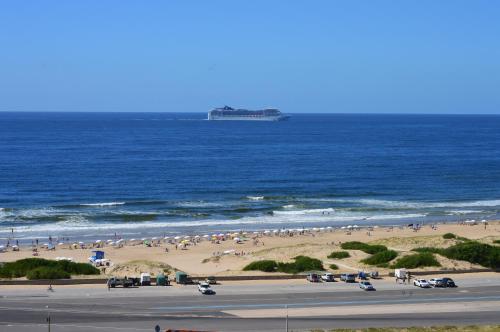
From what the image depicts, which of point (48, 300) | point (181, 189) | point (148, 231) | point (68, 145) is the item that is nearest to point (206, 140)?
point (68, 145)

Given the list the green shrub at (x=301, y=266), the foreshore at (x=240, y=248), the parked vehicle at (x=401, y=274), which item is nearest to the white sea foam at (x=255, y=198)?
the foreshore at (x=240, y=248)

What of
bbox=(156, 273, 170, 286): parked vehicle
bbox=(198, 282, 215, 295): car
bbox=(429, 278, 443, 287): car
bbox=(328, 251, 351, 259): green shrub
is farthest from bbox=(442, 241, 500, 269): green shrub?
bbox=(156, 273, 170, 286): parked vehicle

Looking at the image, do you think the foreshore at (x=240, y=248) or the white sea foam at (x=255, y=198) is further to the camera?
the white sea foam at (x=255, y=198)

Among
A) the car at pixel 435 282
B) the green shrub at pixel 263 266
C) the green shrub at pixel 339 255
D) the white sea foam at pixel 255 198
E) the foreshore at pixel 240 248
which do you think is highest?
the car at pixel 435 282

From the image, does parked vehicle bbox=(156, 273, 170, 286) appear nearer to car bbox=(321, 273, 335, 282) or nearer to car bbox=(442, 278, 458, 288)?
car bbox=(321, 273, 335, 282)

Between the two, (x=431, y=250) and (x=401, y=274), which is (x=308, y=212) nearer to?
(x=431, y=250)

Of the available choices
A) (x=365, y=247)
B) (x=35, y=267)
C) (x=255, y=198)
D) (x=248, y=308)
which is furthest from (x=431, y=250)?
(x=255, y=198)

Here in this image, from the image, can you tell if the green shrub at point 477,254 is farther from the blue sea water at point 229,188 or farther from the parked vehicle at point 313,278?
the blue sea water at point 229,188
